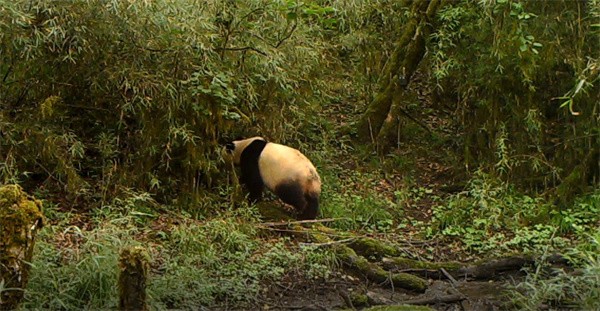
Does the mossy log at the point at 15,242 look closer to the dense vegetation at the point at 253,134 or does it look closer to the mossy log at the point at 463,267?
the dense vegetation at the point at 253,134

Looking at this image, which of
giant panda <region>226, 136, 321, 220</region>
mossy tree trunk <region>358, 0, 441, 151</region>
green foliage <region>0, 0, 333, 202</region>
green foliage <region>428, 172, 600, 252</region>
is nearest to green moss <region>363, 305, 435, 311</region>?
green foliage <region>428, 172, 600, 252</region>

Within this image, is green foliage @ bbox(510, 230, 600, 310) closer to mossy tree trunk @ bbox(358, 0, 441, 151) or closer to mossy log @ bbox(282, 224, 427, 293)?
mossy log @ bbox(282, 224, 427, 293)

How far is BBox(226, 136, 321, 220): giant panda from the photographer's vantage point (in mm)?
5191

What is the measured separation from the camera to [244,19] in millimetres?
5227

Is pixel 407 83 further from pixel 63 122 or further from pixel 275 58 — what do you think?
pixel 63 122

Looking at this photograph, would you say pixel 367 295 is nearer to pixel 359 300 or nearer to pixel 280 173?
pixel 359 300

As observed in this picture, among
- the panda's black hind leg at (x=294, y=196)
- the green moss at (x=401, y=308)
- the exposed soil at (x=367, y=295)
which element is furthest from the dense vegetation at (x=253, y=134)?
the green moss at (x=401, y=308)

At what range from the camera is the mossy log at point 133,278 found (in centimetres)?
300

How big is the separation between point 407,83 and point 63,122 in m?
3.41

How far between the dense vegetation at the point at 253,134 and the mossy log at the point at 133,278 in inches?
16.9

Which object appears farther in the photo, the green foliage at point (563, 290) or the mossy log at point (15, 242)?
the green foliage at point (563, 290)

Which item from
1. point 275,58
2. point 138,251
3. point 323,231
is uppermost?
point 275,58

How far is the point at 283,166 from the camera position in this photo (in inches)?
206

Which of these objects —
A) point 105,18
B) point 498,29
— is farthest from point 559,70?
point 105,18
